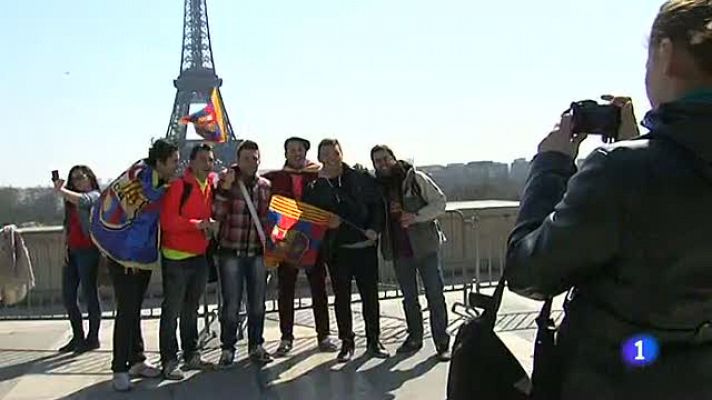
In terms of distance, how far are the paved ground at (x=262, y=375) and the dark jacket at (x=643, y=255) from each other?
127 inches

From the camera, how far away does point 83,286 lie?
22.9 ft

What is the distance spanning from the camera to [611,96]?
197 cm

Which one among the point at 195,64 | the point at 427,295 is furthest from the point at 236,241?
the point at 195,64

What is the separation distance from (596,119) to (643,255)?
47 centimetres

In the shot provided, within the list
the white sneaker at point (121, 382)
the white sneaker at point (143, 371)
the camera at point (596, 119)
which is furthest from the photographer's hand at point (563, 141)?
the white sneaker at point (143, 371)

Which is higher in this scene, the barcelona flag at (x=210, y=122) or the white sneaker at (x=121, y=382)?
the barcelona flag at (x=210, y=122)

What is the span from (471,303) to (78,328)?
5848 mm

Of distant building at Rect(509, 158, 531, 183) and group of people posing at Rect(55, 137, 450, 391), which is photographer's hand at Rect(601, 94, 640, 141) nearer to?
distant building at Rect(509, 158, 531, 183)

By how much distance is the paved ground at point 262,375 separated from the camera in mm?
5449

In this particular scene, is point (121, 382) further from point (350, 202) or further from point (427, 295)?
point (427, 295)

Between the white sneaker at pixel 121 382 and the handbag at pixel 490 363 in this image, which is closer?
the handbag at pixel 490 363

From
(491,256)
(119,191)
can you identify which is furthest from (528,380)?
(491,256)

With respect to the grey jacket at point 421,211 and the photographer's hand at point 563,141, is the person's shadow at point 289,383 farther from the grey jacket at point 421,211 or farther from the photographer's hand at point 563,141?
the photographer's hand at point 563,141

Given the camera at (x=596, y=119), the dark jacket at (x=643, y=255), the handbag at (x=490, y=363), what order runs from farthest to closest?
1. the camera at (x=596, y=119)
2. the handbag at (x=490, y=363)
3. the dark jacket at (x=643, y=255)
